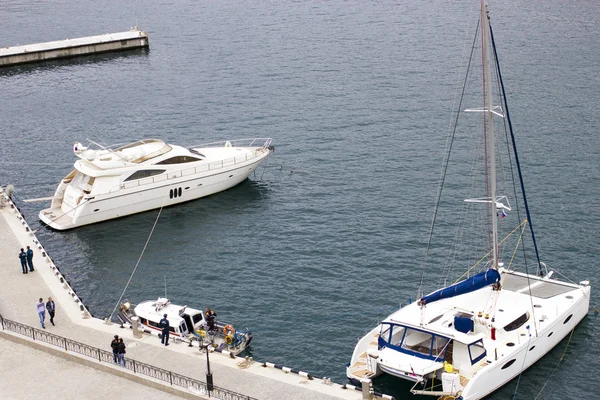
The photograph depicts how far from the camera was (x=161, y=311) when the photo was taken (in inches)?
2035

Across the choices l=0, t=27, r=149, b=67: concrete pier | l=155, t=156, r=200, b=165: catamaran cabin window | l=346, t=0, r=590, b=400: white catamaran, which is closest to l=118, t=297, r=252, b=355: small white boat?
l=346, t=0, r=590, b=400: white catamaran

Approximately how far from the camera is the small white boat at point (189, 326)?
5006 cm

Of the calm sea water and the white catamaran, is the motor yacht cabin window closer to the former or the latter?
the calm sea water

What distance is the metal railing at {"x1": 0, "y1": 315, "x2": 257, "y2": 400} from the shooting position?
42.6 metres

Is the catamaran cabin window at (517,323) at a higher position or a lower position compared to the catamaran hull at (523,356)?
higher

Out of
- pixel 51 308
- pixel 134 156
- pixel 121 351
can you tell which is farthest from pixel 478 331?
pixel 134 156

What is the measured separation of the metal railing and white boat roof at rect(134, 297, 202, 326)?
4818mm

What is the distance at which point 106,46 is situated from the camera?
126125 mm

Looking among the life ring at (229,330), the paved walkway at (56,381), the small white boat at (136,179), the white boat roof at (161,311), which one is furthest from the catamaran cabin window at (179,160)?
the paved walkway at (56,381)

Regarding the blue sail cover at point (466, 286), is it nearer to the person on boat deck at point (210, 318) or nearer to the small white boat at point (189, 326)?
the small white boat at point (189, 326)

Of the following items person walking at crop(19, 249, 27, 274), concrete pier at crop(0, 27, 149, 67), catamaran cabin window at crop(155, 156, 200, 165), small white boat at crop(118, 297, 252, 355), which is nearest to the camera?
small white boat at crop(118, 297, 252, 355)

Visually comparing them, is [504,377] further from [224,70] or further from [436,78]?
[224,70]

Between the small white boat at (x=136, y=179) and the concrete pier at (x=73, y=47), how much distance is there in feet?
173

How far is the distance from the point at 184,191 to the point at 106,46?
193 ft
